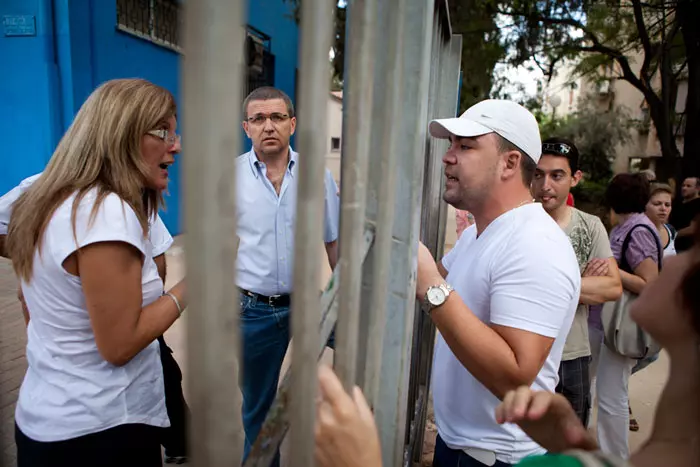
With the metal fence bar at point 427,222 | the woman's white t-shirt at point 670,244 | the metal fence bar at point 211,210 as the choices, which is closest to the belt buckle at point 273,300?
the metal fence bar at point 427,222

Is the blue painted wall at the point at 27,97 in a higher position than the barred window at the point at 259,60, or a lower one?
lower

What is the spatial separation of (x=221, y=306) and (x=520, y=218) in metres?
1.29

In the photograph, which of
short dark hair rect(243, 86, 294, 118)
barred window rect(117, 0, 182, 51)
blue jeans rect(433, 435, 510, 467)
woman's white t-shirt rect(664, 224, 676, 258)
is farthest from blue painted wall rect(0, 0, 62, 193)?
woman's white t-shirt rect(664, 224, 676, 258)

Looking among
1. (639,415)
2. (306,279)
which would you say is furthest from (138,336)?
(639,415)

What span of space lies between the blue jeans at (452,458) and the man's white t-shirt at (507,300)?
26mm

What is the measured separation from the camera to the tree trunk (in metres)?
8.96

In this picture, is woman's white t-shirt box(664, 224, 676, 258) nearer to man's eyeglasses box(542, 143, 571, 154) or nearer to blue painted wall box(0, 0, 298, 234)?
man's eyeglasses box(542, 143, 571, 154)

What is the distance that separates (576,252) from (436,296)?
1510 mm

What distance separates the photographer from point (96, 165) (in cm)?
133

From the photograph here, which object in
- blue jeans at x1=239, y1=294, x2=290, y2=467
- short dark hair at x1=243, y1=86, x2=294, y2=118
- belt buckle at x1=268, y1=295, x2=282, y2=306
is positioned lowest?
blue jeans at x1=239, y1=294, x2=290, y2=467

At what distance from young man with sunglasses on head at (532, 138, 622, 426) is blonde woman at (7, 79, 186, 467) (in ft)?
6.32

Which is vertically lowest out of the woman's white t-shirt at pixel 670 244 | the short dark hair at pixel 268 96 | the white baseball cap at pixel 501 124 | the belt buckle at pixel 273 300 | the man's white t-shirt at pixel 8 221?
the belt buckle at pixel 273 300

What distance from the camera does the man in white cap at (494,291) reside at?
1391mm

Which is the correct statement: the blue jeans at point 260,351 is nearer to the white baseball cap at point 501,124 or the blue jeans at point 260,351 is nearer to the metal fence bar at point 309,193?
the white baseball cap at point 501,124
